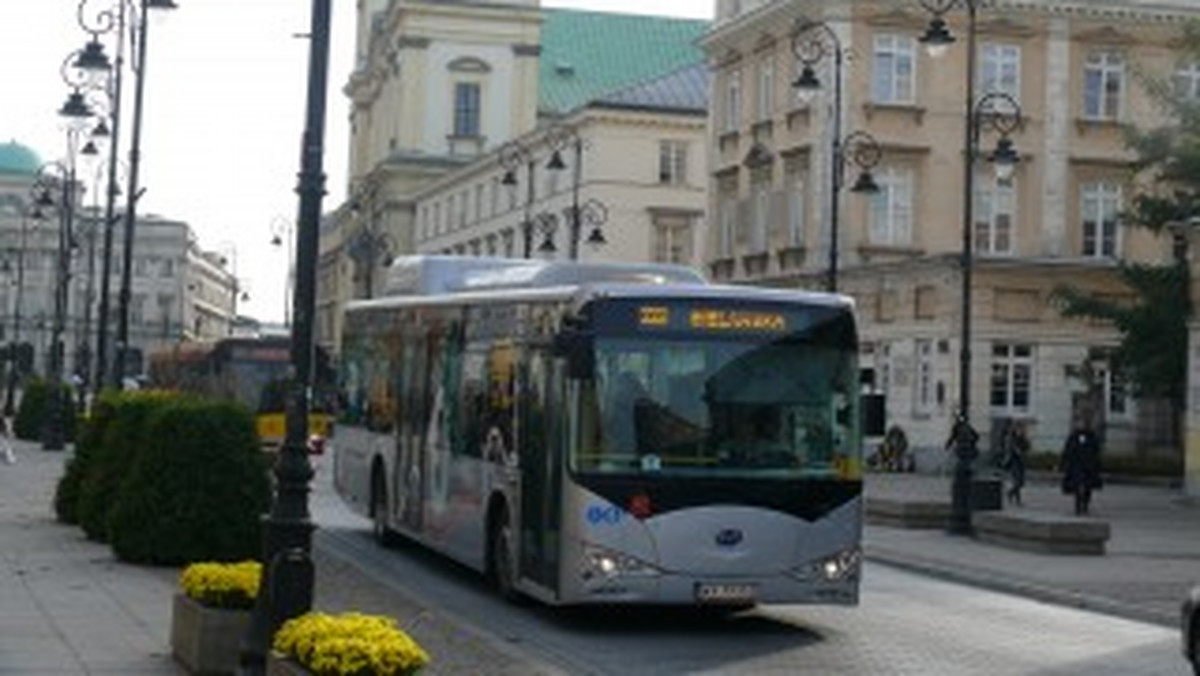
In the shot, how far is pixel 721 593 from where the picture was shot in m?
17.0

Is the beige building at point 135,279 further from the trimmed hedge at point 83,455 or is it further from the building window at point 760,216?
the trimmed hedge at point 83,455

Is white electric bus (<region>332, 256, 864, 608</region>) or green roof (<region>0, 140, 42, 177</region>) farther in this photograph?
green roof (<region>0, 140, 42, 177</region>)

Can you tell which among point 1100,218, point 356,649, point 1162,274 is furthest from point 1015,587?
point 1100,218

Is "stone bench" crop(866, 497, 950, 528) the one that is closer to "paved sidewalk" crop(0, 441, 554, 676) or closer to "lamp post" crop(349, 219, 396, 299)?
"paved sidewalk" crop(0, 441, 554, 676)

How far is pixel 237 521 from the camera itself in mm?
20203

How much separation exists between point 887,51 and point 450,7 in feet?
192

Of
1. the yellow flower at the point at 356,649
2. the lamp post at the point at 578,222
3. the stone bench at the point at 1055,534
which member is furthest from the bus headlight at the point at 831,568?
the lamp post at the point at 578,222

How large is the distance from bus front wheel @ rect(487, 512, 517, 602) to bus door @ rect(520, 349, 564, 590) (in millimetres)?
632

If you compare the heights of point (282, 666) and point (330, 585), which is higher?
point (282, 666)

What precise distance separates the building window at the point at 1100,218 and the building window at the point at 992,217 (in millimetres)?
2722

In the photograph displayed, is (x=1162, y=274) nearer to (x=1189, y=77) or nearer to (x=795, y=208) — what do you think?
→ (x=1189, y=77)

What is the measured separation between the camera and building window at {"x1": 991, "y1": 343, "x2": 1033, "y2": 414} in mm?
58156

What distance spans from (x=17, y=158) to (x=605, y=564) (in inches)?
5284

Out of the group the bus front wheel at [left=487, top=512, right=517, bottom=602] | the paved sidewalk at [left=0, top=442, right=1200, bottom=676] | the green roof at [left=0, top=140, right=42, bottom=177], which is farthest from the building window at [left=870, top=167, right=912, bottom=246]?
the green roof at [left=0, top=140, right=42, bottom=177]
